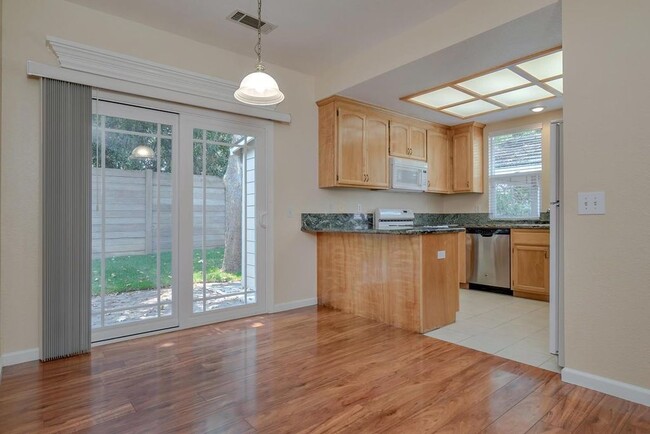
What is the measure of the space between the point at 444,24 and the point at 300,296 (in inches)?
121

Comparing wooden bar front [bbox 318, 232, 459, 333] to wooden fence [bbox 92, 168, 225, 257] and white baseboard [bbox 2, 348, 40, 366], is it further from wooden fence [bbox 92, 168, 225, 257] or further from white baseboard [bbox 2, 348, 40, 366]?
white baseboard [bbox 2, 348, 40, 366]

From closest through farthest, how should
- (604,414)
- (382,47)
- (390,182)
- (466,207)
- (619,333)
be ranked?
(604,414), (619,333), (382,47), (390,182), (466,207)

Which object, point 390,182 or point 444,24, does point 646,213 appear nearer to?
point 444,24

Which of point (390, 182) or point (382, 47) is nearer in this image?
point (382, 47)

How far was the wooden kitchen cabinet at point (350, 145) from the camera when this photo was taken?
409 cm

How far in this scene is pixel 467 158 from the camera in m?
5.41

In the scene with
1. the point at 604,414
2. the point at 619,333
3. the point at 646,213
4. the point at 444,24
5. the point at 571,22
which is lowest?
the point at 604,414

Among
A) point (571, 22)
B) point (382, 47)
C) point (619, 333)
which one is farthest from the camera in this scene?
point (382, 47)

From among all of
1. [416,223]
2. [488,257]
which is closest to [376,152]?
[416,223]

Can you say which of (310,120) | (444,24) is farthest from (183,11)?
(444,24)

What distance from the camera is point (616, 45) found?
6.61ft

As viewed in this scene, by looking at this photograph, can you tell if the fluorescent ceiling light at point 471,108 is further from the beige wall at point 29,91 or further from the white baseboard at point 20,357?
the white baseboard at point 20,357

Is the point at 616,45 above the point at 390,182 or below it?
above

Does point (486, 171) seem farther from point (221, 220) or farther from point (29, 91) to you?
point (29, 91)
